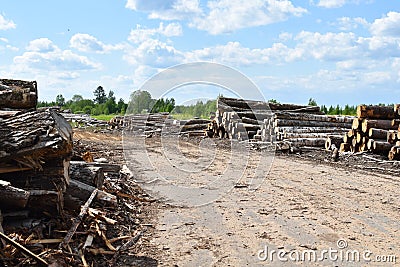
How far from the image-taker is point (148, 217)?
20.5 feet

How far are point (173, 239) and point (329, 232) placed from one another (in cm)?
197

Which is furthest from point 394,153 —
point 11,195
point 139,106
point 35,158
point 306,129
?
point 11,195

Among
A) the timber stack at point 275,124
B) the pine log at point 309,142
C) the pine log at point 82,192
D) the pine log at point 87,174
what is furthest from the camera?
the timber stack at point 275,124

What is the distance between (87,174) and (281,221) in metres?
2.80

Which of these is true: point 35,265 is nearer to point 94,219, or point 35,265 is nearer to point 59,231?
point 59,231

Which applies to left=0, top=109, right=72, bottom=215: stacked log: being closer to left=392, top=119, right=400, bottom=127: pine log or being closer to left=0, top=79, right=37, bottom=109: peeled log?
left=0, top=79, right=37, bottom=109: peeled log

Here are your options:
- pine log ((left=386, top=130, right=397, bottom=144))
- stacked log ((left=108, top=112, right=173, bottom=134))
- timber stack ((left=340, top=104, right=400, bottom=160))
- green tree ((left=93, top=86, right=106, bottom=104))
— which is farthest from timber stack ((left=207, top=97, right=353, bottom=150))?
green tree ((left=93, top=86, right=106, bottom=104))

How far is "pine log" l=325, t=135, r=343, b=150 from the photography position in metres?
15.6

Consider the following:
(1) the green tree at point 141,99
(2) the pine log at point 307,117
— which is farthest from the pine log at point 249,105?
(1) the green tree at point 141,99

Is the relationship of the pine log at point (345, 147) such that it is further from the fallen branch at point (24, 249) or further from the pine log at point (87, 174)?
the fallen branch at point (24, 249)

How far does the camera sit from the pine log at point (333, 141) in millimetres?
15617

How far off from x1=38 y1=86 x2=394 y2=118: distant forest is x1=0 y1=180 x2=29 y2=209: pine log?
4.13m

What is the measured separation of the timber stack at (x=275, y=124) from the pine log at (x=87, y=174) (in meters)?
9.78

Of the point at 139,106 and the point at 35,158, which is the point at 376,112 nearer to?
the point at 139,106
